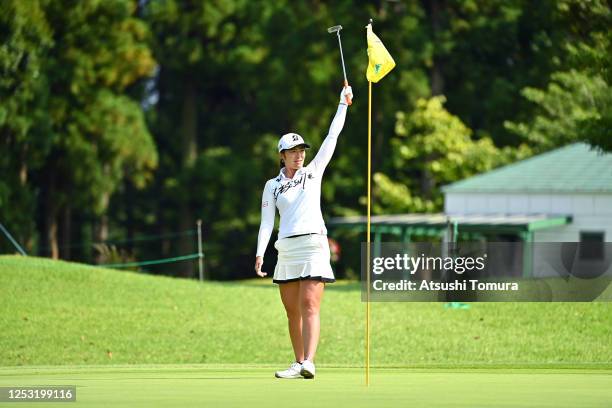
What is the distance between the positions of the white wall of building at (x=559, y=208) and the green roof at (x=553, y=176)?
188 millimetres

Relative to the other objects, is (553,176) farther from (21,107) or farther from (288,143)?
(288,143)

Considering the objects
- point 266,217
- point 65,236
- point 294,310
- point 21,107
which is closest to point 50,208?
point 65,236

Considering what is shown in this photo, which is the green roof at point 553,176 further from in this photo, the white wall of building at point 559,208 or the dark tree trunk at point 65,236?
the dark tree trunk at point 65,236

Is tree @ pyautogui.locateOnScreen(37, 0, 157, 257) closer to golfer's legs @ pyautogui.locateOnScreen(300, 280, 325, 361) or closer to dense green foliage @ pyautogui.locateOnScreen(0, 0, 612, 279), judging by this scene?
dense green foliage @ pyautogui.locateOnScreen(0, 0, 612, 279)

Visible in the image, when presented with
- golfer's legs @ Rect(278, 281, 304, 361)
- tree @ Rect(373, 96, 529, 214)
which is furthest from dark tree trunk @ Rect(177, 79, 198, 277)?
golfer's legs @ Rect(278, 281, 304, 361)

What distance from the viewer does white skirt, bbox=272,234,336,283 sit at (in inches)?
414

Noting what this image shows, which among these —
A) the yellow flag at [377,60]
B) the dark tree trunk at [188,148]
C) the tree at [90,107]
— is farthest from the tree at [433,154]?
the yellow flag at [377,60]

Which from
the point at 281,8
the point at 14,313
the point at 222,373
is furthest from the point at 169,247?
the point at 222,373

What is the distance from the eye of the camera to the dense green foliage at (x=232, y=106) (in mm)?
44219

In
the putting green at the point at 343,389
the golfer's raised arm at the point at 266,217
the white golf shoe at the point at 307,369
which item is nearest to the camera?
the putting green at the point at 343,389

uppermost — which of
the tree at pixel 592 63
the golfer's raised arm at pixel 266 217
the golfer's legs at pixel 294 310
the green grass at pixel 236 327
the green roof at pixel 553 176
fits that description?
the tree at pixel 592 63

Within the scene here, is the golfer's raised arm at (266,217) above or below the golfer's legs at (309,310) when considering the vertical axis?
above

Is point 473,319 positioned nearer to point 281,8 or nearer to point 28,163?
point 28,163

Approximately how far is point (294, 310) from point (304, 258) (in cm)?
45
